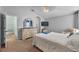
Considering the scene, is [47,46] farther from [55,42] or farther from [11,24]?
[11,24]

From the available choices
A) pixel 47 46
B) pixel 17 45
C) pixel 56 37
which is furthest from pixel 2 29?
pixel 56 37

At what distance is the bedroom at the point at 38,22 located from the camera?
1587mm

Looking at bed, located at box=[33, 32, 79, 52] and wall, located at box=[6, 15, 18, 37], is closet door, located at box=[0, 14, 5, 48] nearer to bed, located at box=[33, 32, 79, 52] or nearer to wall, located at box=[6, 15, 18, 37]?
wall, located at box=[6, 15, 18, 37]

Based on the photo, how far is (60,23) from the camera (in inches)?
66.2

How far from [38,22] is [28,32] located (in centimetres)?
23

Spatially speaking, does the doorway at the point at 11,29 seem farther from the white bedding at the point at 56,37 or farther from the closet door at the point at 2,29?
the white bedding at the point at 56,37

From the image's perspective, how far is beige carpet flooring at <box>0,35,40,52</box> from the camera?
158 centimetres

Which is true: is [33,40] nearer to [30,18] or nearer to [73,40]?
[30,18]

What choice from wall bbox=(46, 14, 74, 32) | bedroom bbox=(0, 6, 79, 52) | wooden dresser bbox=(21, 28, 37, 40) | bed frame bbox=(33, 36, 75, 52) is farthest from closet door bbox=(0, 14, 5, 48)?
wall bbox=(46, 14, 74, 32)

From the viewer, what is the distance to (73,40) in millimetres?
1552

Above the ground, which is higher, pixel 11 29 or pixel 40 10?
pixel 40 10

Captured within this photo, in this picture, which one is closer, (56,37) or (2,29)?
(2,29)
